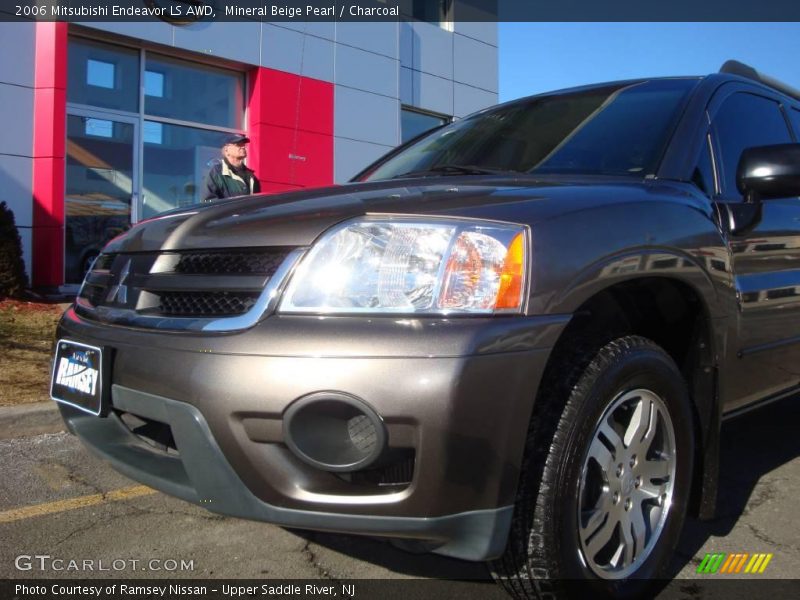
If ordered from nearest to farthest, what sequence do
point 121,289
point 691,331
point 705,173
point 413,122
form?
point 121,289
point 691,331
point 705,173
point 413,122

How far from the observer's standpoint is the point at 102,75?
9.15 metres

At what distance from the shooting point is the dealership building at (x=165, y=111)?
8.23 meters

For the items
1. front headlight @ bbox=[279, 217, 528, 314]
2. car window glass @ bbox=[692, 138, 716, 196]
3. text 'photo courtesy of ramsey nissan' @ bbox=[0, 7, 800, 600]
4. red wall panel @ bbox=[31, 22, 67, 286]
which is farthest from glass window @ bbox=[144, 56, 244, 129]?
front headlight @ bbox=[279, 217, 528, 314]

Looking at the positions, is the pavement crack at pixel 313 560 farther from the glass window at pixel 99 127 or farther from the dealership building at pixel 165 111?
the glass window at pixel 99 127

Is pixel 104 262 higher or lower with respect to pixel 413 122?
lower

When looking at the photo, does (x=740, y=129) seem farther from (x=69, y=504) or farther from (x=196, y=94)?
(x=196, y=94)

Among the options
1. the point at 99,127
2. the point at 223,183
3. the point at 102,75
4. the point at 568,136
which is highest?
the point at 102,75

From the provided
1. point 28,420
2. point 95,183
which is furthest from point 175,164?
point 28,420

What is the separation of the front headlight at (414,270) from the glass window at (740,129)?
1329 millimetres

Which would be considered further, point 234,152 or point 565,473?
point 234,152

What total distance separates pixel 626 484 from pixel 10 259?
6.88 meters

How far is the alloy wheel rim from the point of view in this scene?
1.92 meters

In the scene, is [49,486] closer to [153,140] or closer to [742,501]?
[742,501]

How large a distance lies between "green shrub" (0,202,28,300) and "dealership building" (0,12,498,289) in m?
1.02
